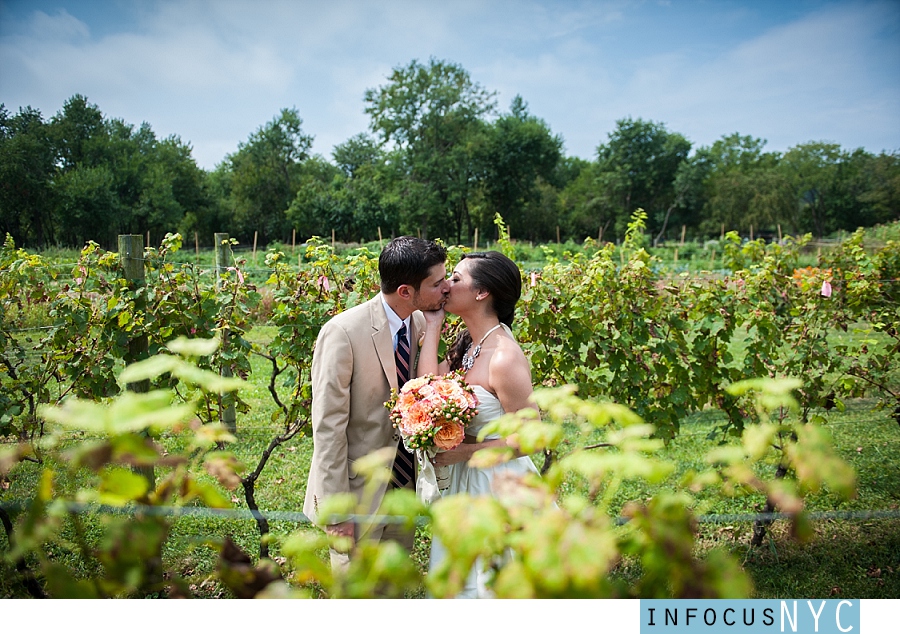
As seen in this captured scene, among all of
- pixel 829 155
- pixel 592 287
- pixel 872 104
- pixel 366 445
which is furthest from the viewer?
pixel 829 155

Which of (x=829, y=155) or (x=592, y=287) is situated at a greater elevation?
(x=829, y=155)

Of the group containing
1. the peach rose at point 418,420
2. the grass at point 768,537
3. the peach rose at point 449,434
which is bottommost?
the grass at point 768,537

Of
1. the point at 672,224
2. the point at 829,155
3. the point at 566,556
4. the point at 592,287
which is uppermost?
the point at 829,155

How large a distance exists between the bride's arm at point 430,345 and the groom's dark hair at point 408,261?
7.0 inches

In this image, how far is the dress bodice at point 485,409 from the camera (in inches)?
95.2

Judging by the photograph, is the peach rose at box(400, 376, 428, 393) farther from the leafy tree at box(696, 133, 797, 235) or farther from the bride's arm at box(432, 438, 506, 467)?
the leafy tree at box(696, 133, 797, 235)

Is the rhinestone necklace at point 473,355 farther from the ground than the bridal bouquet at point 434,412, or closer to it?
farther from the ground

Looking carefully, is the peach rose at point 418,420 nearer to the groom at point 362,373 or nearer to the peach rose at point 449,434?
the peach rose at point 449,434

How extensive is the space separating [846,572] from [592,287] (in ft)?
7.61

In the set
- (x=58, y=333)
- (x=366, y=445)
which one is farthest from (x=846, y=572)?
(x=58, y=333)

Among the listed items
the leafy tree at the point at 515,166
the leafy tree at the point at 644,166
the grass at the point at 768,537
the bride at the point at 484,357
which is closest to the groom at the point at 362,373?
the bride at the point at 484,357

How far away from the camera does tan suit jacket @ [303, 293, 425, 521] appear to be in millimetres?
2287

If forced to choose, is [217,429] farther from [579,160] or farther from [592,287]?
[579,160]

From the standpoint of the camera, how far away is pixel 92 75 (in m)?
3.39
